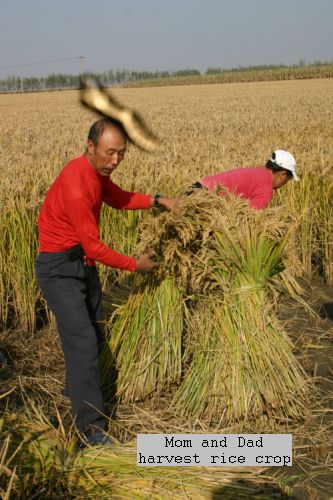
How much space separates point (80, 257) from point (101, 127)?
2.33 ft

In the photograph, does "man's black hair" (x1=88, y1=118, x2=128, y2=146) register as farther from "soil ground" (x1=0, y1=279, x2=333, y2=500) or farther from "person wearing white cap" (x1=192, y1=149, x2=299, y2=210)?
"person wearing white cap" (x1=192, y1=149, x2=299, y2=210)

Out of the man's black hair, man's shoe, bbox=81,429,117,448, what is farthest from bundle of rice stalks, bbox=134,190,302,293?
man's shoe, bbox=81,429,117,448

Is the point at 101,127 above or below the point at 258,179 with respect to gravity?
above

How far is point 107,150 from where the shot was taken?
2732mm

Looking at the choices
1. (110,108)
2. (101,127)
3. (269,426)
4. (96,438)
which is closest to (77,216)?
(101,127)

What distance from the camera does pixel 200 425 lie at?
302cm

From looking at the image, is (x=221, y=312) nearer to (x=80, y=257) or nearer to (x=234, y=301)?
(x=234, y=301)

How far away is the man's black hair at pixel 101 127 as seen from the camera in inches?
107

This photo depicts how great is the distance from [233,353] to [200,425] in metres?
0.43

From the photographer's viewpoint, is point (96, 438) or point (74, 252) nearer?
point (96, 438)

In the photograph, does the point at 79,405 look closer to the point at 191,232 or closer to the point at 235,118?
the point at 191,232

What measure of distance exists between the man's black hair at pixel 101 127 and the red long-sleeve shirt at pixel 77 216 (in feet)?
0.48

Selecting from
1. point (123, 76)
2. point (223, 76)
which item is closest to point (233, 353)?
point (223, 76)

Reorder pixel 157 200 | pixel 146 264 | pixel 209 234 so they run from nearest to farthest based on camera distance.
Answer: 1. pixel 146 264
2. pixel 209 234
3. pixel 157 200
